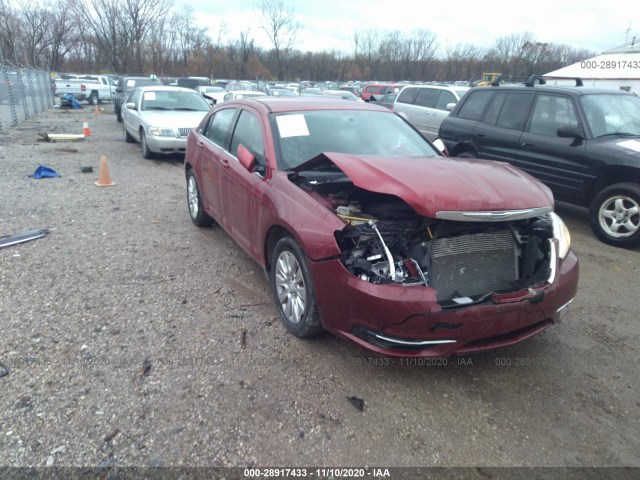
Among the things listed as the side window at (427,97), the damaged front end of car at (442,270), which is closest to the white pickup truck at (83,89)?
the side window at (427,97)

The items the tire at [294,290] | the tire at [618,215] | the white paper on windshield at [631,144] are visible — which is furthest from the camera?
the white paper on windshield at [631,144]

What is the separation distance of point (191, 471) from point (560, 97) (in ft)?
21.6

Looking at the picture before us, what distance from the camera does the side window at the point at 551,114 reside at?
20.6ft

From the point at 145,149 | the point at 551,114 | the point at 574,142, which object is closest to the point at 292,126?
the point at 574,142

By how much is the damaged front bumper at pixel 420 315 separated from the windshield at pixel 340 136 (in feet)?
4.34

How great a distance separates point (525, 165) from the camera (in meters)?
6.68

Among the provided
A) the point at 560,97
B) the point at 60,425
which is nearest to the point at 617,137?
the point at 560,97

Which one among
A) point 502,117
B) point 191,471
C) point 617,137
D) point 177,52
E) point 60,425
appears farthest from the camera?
point 177,52

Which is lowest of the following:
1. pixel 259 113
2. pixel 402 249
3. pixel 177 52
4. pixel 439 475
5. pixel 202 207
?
pixel 439 475

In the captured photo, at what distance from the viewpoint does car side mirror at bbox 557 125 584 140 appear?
591cm

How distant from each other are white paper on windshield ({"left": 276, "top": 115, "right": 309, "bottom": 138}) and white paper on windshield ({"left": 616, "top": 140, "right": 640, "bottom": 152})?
415 centimetres

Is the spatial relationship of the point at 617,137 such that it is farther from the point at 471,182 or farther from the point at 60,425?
the point at 60,425

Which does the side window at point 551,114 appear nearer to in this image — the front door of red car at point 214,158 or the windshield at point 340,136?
the windshield at point 340,136

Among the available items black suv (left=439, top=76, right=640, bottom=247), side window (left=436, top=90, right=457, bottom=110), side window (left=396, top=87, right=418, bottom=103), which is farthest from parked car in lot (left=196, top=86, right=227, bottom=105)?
black suv (left=439, top=76, right=640, bottom=247)
